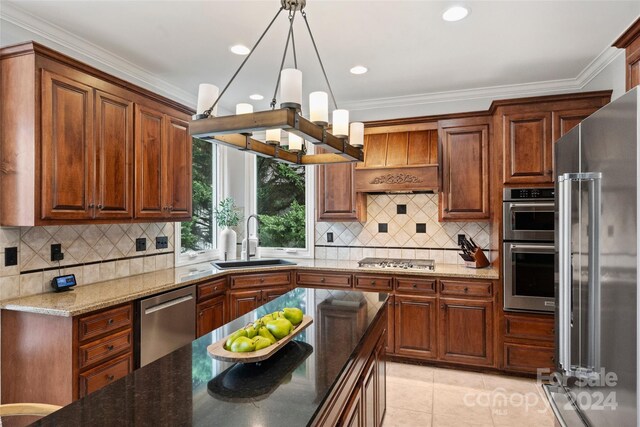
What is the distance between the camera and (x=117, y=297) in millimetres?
2486

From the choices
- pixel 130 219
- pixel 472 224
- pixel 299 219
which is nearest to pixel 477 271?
pixel 472 224

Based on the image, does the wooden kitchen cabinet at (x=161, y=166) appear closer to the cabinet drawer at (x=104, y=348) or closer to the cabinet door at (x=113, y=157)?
the cabinet door at (x=113, y=157)

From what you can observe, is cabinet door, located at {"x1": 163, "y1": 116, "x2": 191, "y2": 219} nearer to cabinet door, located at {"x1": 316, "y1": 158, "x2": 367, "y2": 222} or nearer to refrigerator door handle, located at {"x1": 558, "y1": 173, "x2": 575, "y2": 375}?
cabinet door, located at {"x1": 316, "y1": 158, "x2": 367, "y2": 222}

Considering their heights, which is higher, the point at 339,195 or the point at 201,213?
the point at 339,195

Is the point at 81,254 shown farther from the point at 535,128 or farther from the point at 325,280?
the point at 535,128

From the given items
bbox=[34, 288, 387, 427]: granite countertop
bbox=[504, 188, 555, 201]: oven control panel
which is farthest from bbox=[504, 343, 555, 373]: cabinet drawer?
bbox=[34, 288, 387, 427]: granite countertop

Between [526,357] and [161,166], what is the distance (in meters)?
3.59

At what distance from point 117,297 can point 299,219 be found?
2.61 metres

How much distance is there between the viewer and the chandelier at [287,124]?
1497mm

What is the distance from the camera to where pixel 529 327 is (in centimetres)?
329

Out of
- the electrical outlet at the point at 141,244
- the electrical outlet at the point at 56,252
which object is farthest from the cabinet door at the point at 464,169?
the electrical outlet at the point at 56,252

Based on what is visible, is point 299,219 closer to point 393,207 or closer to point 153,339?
point 393,207

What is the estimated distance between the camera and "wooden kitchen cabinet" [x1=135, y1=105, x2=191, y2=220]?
3.01 metres

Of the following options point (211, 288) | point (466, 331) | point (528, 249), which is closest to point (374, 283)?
point (466, 331)
